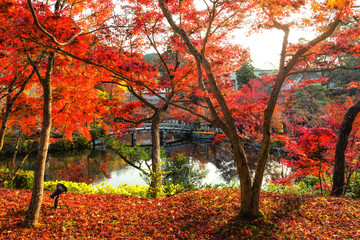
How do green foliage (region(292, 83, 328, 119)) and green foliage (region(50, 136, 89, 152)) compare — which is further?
green foliage (region(50, 136, 89, 152))

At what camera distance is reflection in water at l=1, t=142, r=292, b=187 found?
452 inches

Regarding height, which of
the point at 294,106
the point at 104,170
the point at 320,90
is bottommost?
the point at 104,170

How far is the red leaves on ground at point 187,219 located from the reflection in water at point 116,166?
550cm

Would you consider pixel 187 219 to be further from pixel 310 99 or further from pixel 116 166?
pixel 310 99

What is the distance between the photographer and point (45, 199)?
4.45 meters

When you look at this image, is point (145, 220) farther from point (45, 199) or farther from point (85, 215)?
point (45, 199)

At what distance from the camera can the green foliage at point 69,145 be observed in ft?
55.3

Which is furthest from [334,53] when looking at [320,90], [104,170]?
[320,90]

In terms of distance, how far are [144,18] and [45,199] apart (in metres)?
4.77

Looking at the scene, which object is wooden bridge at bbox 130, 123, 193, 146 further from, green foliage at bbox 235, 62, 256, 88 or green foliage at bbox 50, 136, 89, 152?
green foliage at bbox 235, 62, 256, 88

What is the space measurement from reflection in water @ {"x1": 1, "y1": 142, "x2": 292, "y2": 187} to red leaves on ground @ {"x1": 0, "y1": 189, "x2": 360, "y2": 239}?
5.50 meters

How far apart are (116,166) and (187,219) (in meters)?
10.9

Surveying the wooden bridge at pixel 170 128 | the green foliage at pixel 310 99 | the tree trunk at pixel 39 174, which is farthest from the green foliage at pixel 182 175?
the wooden bridge at pixel 170 128

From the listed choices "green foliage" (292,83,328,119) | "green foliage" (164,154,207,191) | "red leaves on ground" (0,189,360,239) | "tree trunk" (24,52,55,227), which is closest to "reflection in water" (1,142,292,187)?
"green foliage" (164,154,207,191)
